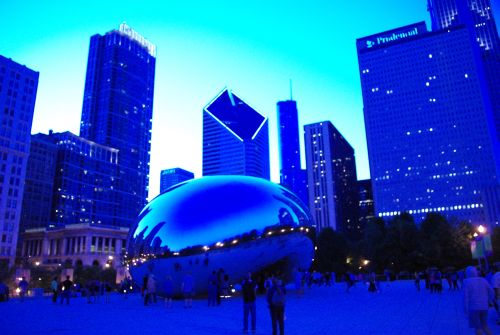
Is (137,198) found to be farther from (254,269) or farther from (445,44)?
(254,269)

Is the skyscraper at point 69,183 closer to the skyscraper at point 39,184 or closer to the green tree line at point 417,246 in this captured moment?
the skyscraper at point 39,184

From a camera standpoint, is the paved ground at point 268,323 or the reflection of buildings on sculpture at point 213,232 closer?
the paved ground at point 268,323

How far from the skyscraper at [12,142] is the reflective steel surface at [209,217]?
3497 inches

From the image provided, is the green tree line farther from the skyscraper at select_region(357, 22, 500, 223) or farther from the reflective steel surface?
the skyscraper at select_region(357, 22, 500, 223)

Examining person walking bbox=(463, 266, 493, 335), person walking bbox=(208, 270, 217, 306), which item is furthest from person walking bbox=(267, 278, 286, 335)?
person walking bbox=(208, 270, 217, 306)

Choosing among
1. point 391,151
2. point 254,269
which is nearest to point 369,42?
point 391,151

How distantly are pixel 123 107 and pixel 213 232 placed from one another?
167502 mm

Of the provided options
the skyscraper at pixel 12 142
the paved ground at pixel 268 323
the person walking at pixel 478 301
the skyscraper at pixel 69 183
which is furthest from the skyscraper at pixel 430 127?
the person walking at pixel 478 301

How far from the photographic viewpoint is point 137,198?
173 meters

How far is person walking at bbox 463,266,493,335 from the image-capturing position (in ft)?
26.6

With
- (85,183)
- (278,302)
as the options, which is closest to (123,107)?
(85,183)

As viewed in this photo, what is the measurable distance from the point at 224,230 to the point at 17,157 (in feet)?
327

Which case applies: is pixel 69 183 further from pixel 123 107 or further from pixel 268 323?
pixel 268 323

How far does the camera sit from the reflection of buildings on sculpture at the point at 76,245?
10219cm
